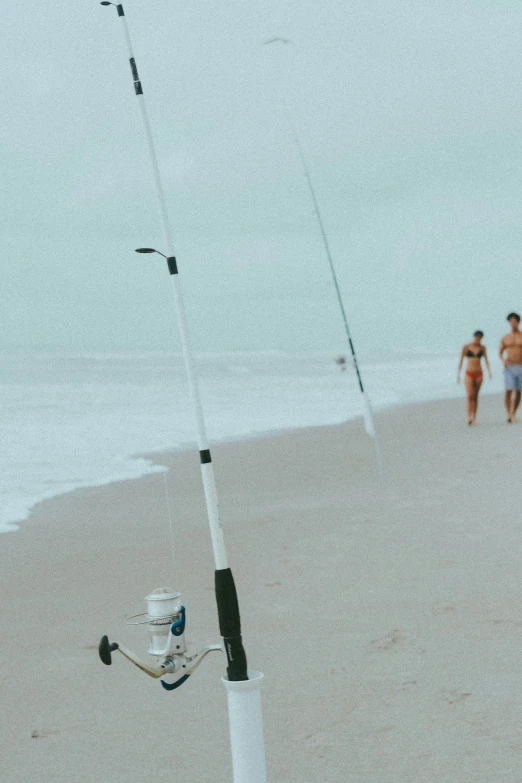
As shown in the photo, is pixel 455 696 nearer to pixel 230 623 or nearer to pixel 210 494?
pixel 230 623

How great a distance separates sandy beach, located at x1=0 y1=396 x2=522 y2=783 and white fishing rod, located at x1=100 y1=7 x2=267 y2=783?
63 cm

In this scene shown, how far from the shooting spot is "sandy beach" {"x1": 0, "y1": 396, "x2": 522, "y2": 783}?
112 inches

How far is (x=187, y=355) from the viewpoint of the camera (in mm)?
2391

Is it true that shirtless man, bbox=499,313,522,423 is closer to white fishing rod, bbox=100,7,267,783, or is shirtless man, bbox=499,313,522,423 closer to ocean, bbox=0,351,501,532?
ocean, bbox=0,351,501,532

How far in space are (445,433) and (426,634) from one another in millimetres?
8702

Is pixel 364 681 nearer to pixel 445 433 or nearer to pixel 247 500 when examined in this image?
pixel 247 500

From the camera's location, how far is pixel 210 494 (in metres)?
2.28

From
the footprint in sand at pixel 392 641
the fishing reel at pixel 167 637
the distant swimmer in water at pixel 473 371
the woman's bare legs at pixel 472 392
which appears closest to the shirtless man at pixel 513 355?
the distant swimmer in water at pixel 473 371

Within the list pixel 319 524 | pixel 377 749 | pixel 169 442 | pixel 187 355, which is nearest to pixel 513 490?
pixel 319 524

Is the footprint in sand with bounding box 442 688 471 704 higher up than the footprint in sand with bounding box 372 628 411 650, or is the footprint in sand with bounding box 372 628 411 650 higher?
the footprint in sand with bounding box 372 628 411 650

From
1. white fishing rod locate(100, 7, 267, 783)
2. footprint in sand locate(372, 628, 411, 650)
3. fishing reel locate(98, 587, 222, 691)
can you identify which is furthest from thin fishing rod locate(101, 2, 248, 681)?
footprint in sand locate(372, 628, 411, 650)

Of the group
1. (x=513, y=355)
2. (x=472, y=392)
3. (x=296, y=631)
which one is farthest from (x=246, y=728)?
(x=472, y=392)

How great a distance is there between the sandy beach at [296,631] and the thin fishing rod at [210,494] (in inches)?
29.7

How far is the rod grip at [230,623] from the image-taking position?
7.07ft
